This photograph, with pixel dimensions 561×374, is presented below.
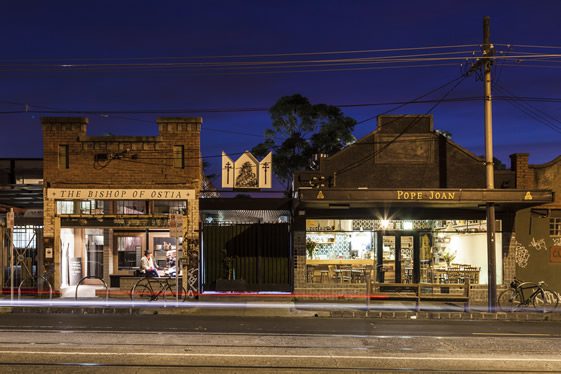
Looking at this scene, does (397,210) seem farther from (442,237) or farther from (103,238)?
(103,238)

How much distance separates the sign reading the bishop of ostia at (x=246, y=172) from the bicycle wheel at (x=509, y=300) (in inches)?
310

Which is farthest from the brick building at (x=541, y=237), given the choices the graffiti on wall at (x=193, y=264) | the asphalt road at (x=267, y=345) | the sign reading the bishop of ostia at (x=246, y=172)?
the graffiti on wall at (x=193, y=264)

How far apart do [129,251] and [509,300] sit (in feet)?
45.2

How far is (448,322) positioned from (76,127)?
504 inches

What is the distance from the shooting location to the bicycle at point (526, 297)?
18828 millimetres

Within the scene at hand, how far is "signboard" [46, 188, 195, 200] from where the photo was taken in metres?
21.0

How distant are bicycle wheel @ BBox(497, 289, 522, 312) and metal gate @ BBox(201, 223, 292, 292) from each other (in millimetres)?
6550

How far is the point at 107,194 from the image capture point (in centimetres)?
2106

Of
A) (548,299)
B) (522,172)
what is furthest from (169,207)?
(548,299)

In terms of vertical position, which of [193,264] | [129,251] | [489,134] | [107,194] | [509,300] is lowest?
[509,300]

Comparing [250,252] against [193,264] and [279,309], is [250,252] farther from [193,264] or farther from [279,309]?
[279,309]

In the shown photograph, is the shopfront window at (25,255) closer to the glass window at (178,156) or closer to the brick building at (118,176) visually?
the brick building at (118,176)

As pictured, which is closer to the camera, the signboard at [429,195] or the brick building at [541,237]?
the signboard at [429,195]

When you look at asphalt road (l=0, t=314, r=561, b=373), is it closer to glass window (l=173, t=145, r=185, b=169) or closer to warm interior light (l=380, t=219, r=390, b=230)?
warm interior light (l=380, t=219, r=390, b=230)
